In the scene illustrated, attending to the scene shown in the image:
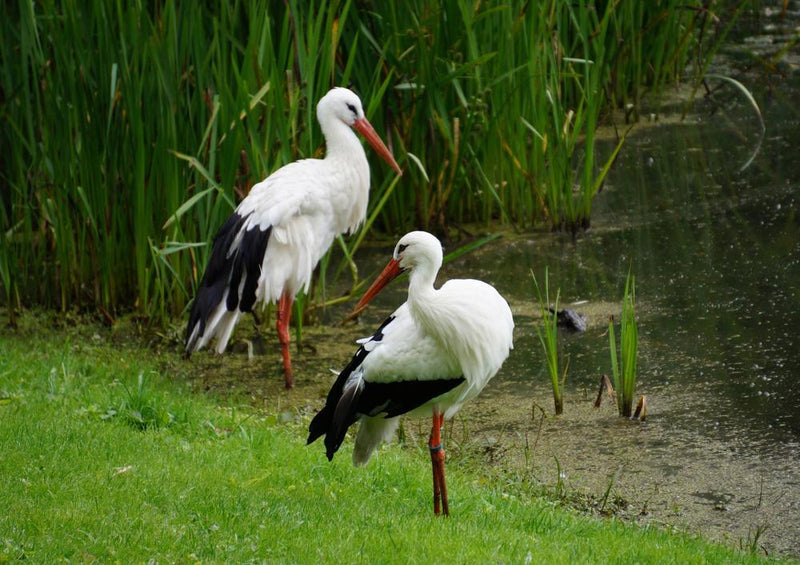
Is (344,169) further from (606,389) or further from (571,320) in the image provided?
(606,389)

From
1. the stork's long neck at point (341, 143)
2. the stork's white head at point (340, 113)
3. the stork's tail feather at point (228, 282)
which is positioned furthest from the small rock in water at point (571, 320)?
the stork's tail feather at point (228, 282)

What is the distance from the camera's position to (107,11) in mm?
6383

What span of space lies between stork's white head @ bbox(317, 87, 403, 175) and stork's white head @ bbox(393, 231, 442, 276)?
7.62 ft

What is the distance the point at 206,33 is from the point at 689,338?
3.33 metres

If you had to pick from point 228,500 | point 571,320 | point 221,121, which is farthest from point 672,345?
point 228,500

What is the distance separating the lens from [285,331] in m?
6.57

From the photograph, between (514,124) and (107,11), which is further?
(514,124)

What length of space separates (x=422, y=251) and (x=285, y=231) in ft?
7.41

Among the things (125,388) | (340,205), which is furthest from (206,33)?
(125,388)

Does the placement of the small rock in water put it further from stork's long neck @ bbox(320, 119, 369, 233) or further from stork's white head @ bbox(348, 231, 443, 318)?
stork's white head @ bbox(348, 231, 443, 318)

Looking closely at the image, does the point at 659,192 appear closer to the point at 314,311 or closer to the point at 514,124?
the point at 514,124

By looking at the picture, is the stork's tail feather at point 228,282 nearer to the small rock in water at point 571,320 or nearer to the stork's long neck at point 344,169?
the stork's long neck at point 344,169

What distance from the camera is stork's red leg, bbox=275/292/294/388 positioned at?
21.1 ft

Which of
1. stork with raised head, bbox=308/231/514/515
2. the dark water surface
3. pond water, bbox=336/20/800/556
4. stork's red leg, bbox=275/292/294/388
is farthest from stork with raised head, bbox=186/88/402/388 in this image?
stork with raised head, bbox=308/231/514/515
